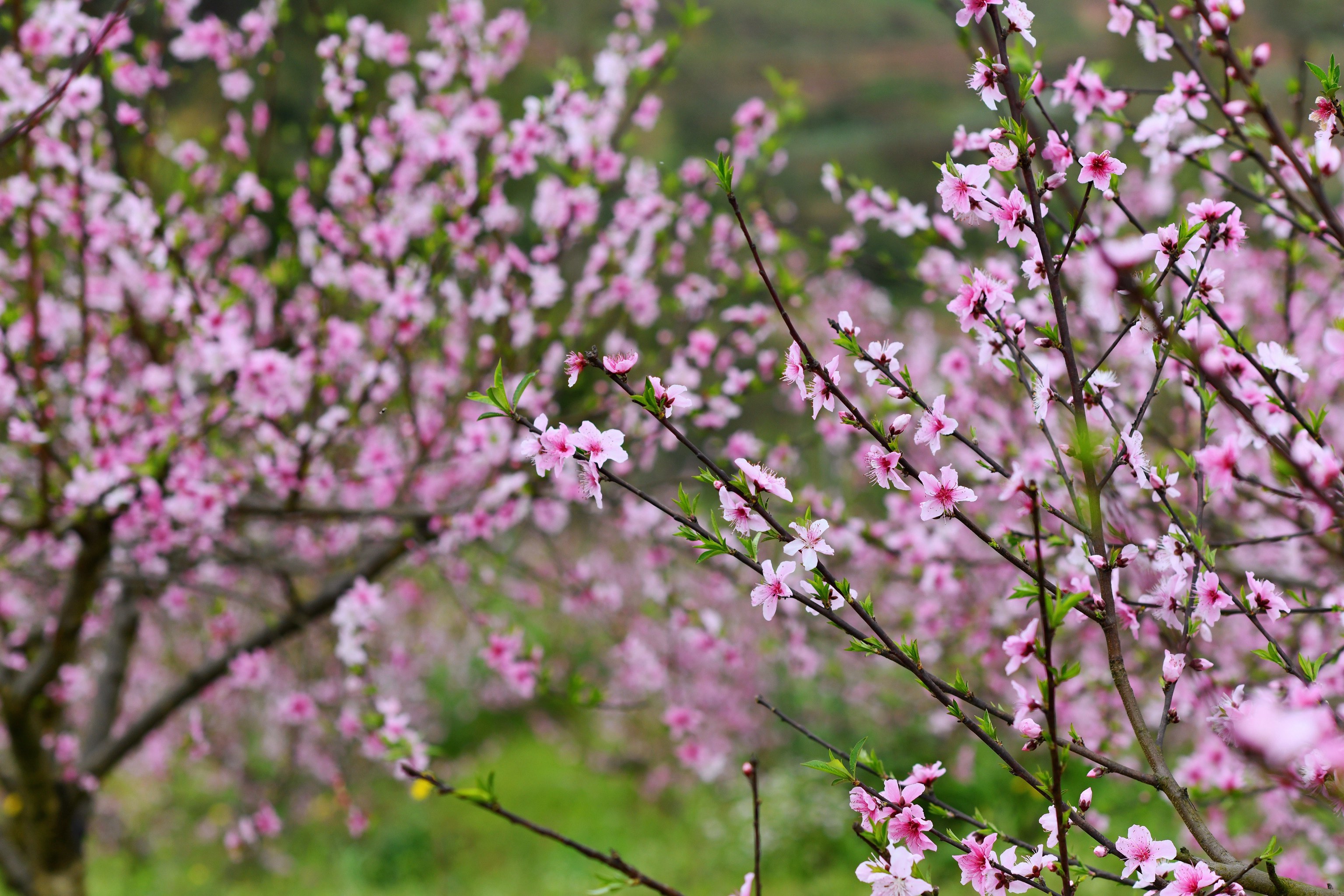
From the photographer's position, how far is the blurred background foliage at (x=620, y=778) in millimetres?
6098

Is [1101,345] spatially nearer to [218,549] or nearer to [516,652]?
[516,652]

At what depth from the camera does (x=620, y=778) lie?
8.54 metres

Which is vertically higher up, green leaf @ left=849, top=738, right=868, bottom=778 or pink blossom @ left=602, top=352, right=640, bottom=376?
pink blossom @ left=602, top=352, right=640, bottom=376

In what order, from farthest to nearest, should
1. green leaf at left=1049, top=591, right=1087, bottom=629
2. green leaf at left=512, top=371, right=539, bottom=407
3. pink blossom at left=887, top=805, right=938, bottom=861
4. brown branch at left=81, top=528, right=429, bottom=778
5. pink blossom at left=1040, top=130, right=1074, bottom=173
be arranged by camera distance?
brown branch at left=81, top=528, right=429, bottom=778
pink blossom at left=1040, top=130, right=1074, bottom=173
pink blossom at left=887, top=805, right=938, bottom=861
green leaf at left=512, top=371, right=539, bottom=407
green leaf at left=1049, top=591, right=1087, bottom=629

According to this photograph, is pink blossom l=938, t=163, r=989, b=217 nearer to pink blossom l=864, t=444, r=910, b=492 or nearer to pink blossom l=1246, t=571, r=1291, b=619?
pink blossom l=864, t=444, r=910, b=492

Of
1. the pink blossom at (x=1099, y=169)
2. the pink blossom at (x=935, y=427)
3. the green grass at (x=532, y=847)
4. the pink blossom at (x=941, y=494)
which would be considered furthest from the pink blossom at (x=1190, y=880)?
the green grass at (x=532, y=847)

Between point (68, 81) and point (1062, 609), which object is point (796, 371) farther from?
point (68, 81)

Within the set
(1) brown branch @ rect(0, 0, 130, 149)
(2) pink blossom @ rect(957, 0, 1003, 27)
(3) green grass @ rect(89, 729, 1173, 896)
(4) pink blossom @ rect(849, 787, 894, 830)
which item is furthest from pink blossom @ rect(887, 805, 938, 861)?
(3) green grass @ rect(89, 729, 1173, 896)

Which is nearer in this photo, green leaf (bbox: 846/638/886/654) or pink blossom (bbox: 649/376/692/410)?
green leaf (bbox: 846/638/886/654)

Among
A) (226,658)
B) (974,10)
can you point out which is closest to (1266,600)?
(974,10)

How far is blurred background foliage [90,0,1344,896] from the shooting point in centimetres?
610

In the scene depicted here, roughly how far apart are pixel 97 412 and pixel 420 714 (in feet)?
22.6

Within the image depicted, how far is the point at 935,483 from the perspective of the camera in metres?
1.54

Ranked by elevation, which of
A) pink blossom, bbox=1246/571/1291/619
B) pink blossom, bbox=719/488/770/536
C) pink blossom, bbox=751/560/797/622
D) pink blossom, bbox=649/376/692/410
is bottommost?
pink blossom, bbox=751/560/797/622
